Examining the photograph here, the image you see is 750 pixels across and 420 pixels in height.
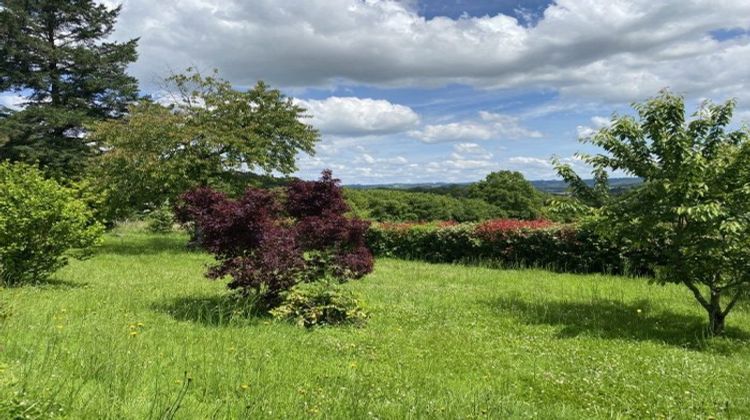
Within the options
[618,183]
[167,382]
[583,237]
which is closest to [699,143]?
[618,183]

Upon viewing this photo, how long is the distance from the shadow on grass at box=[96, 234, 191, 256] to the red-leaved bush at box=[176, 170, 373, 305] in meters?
8.41

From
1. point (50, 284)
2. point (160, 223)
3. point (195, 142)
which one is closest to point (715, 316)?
point (50, 284)

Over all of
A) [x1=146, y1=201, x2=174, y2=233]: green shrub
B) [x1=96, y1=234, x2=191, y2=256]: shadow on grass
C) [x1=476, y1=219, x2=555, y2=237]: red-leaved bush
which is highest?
[x1=476, y1=219, x2=555, y2=237]: red-leaved bush

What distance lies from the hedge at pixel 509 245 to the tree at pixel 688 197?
386 cm

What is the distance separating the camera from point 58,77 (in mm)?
29297

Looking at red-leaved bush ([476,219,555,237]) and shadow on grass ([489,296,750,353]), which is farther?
red-leaved bush ([476,219,555,237])

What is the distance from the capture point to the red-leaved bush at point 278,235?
7543 millimetres

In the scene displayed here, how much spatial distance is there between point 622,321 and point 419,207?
36792 mm

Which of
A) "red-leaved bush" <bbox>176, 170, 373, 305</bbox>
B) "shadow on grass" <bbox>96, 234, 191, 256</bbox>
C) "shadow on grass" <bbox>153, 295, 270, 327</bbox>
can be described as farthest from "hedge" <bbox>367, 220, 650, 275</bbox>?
"shadow on grass" <bbox>153, 295, 270, 327</bbox>

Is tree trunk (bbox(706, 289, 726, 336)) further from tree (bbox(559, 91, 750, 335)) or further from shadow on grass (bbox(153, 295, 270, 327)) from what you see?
shadow on grass (bbox(153, 295, 270, 327))

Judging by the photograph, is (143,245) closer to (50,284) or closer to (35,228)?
(50,284)

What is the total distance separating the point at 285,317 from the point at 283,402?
339 centimetres

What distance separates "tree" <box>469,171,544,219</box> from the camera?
49781mm

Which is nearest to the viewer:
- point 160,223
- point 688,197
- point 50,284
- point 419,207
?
point 688,197
